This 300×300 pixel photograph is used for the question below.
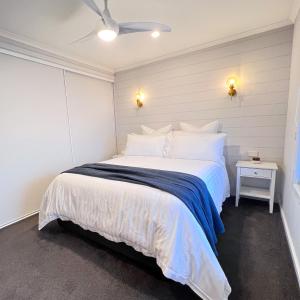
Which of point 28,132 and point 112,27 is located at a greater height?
point 112,27

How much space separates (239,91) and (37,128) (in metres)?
3.20

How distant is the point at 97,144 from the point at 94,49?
1.82 meters

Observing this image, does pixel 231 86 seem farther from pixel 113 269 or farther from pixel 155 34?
pixel 113 269

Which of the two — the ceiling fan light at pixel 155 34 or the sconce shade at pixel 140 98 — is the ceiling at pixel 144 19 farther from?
the sconce shade at pixel 140 98

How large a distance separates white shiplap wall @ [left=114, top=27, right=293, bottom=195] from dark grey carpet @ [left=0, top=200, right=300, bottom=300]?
125cm

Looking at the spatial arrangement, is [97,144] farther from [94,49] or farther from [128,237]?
[128,237]

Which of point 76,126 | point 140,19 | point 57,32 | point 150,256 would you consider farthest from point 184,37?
point 150,256

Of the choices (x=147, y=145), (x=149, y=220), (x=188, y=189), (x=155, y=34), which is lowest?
(x=149, y=220)

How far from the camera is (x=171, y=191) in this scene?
1550 millimetres

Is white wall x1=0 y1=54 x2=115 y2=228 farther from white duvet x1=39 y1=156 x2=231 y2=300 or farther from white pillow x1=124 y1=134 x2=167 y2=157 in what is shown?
white pillow x1=124 y1=134 x2=167 y2=157

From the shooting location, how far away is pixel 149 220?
4.98ft

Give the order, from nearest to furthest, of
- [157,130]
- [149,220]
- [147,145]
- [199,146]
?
1. [149,220]
2. [199,146]
3. [147,145]
4. [157,130]

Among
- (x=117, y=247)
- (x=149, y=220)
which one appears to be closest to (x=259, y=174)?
(x=149, y=220)

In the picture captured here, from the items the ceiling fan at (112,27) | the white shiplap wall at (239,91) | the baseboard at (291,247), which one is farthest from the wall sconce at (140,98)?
the baseboard at (291,247)
